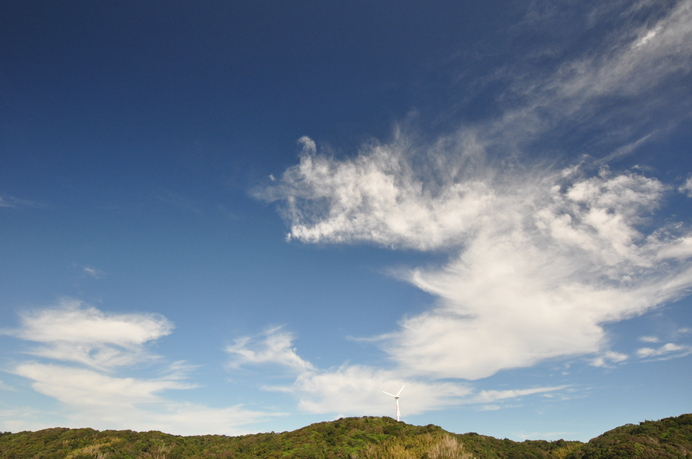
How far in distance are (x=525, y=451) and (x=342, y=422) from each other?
24.8 m

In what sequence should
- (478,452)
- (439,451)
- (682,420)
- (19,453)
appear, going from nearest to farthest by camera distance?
(439,451) < (478,452) < (682,420) < (19,453)

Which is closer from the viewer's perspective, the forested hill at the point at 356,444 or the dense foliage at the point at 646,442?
the dense foliage at the point at 646,442

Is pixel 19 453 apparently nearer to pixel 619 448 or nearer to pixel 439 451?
pixel 439 451

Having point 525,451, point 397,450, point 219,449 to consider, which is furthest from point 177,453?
point 525,451

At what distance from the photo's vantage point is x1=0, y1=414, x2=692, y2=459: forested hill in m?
34.0

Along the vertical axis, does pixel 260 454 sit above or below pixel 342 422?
below

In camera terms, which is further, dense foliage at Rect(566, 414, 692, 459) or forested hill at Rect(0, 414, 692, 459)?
forested hill at Rect(0, 414, 692, 459)

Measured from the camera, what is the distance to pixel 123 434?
58.1 meters

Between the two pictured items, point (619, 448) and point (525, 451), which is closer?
point (619, 448)

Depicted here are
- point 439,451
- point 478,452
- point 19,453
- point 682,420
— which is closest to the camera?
point 439,451

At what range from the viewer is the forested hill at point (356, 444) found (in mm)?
34031

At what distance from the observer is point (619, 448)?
34.9 metres

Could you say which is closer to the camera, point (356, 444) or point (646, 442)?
point (646, 442)

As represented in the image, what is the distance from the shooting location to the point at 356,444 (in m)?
39.3
